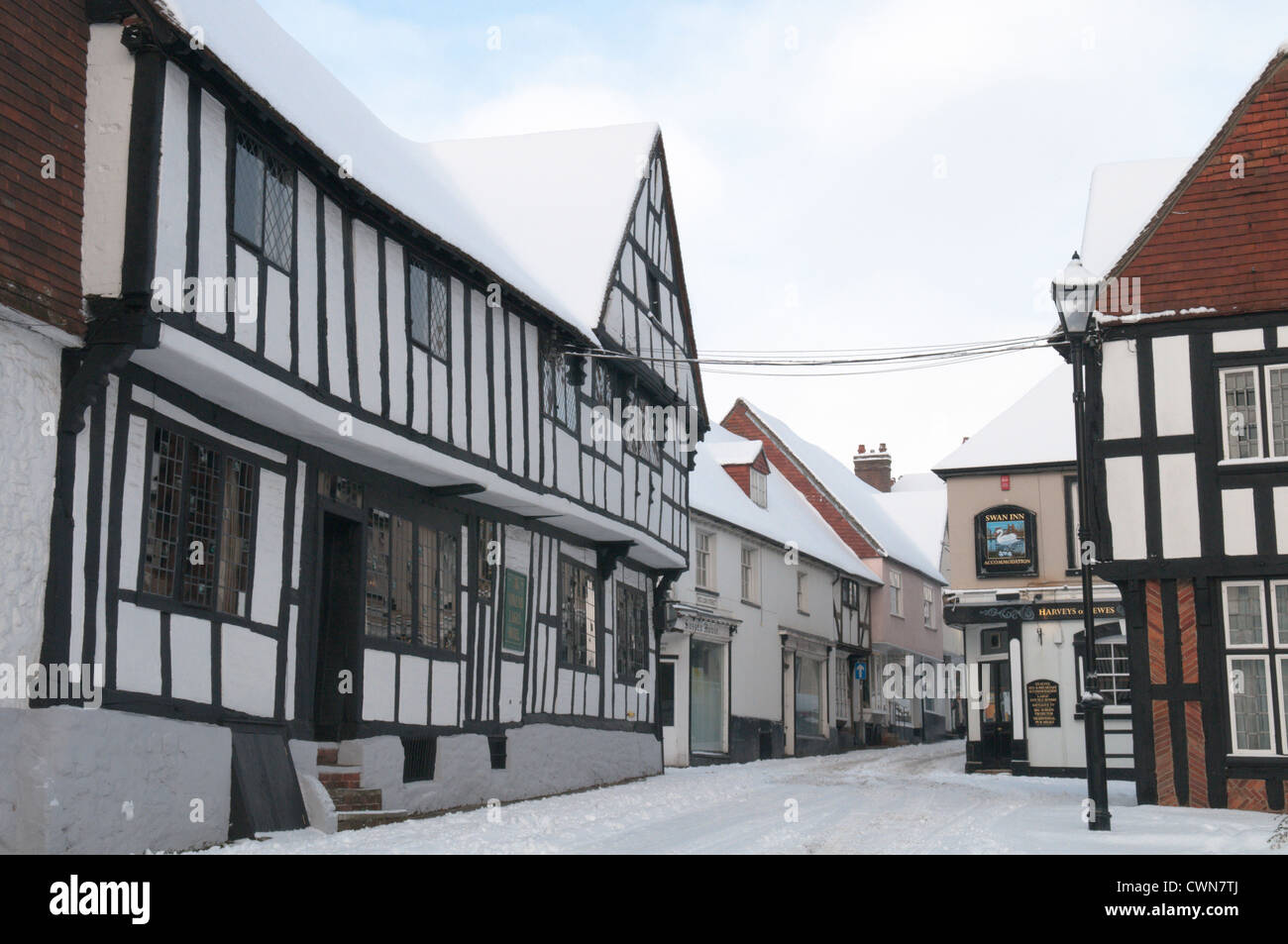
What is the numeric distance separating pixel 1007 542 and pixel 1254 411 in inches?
398

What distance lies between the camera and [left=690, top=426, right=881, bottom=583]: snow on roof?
33.4 meters

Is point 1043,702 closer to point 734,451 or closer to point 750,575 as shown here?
point 750,575

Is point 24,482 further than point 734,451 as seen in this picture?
No

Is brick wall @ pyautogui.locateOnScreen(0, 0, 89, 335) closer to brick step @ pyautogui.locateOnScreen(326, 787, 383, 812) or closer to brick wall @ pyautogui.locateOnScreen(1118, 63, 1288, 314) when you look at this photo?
brick step @ pyautogui.locateOnScreen(326, 787, 383, 812)

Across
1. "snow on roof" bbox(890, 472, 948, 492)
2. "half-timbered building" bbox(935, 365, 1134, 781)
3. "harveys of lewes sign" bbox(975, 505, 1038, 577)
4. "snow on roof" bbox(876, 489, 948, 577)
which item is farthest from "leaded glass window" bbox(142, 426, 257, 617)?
"snow on roof" bbox(890, 472, 948, 492)

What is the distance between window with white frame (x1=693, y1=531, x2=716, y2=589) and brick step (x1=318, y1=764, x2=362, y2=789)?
1692 cm

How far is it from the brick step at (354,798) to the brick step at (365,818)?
91 mm

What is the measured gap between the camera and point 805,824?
14852mm

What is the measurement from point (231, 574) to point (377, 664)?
2935mm

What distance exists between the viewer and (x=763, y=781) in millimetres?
22875

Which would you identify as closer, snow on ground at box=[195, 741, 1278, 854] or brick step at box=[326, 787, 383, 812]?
snow on ground at box=[195, 741, 1278, 854]

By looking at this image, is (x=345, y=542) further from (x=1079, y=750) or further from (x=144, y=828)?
(x=1079, y=750)

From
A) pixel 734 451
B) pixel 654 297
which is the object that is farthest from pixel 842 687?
pixel 654 297

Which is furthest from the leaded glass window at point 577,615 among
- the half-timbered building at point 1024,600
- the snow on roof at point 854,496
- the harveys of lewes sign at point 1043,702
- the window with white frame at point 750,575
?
the snow on roof at point 854,496
